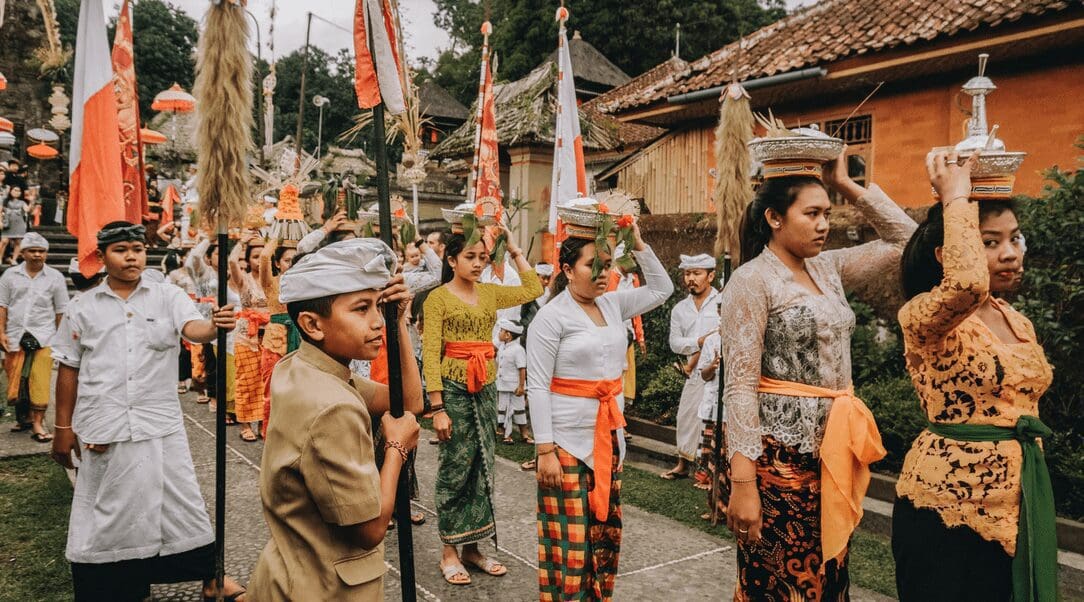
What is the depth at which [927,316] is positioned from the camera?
2445 mm

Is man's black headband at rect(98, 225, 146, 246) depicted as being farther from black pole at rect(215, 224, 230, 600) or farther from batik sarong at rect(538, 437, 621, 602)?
batik sarong at rect(538, 437, 621, 602)

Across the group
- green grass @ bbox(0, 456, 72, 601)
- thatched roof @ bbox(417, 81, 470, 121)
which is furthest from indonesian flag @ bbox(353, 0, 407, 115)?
thatched roof @ bbox(417, 81, 470, 121)

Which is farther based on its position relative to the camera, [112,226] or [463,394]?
[463,394]

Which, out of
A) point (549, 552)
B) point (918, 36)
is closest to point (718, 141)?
point (549, 552)

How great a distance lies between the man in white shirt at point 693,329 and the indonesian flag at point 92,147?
457 cm

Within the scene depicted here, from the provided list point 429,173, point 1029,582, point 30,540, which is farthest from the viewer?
point 429,173

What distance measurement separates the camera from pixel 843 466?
249cm

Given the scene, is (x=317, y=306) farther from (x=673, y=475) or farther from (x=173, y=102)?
(x=173, y=102)

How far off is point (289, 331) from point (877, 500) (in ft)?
16.9

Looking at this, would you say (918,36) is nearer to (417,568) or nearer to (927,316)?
(927,316)

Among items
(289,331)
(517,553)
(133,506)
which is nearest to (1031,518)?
(517,553)

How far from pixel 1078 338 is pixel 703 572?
3.45 meters

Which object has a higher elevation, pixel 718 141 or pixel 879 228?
pixel 718 141

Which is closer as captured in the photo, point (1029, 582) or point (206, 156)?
point (1029, 582)
